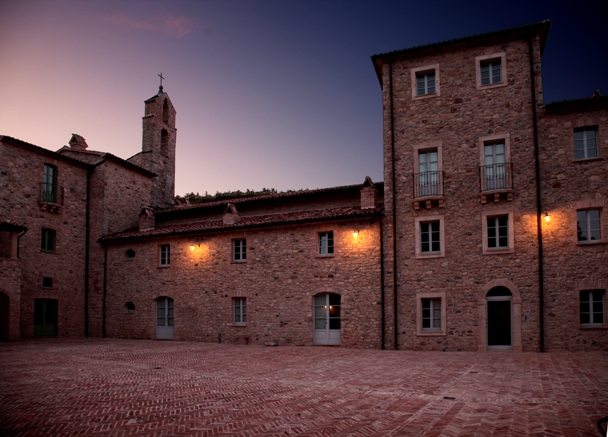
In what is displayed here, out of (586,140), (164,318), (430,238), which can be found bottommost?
(164,318)

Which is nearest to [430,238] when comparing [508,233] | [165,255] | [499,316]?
[508,233]

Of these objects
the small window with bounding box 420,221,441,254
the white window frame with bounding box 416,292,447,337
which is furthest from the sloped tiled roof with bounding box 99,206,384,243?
the white window frame with bounding box 416,292,447,337

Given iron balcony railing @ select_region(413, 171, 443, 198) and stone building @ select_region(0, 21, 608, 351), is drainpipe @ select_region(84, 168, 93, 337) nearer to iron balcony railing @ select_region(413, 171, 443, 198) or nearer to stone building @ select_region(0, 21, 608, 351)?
stone building @ select_region(0, 21, 608, 351)

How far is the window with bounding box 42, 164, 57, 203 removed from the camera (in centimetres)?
2352

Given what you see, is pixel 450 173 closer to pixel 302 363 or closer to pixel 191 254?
pixel 302 363

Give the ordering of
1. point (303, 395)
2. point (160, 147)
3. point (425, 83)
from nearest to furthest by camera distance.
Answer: point (303, 395)
point (425, 83)
point (160, 147)

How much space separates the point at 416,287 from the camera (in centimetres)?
1839

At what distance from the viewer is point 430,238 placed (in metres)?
18.6

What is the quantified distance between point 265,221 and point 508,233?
10308 millimetres

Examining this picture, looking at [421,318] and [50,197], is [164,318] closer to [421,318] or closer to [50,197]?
[50,197]

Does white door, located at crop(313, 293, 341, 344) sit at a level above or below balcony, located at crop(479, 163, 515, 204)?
below

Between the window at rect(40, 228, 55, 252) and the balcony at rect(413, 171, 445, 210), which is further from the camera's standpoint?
the window at rect(40, 228, 55, 252)

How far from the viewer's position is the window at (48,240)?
23.3 m

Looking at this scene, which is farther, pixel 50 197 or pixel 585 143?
pixel 50 197
